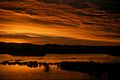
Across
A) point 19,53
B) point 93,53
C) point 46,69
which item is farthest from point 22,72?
point 93,53

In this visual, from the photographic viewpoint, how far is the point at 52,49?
9544 cm

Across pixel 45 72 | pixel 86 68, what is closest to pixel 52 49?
pixel 86 68

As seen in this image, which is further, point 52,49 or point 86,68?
point 52,49

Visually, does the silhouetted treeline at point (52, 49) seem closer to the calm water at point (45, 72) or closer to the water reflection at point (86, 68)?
the water reflection at point (86, 68)

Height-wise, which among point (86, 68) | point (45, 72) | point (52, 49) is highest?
point (45, 72)

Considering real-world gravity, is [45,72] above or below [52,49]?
above

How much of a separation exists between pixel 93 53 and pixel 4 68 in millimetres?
42720

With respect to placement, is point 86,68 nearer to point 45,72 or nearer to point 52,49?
point 45,72

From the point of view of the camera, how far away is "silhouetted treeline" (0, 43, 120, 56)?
86.8 metres

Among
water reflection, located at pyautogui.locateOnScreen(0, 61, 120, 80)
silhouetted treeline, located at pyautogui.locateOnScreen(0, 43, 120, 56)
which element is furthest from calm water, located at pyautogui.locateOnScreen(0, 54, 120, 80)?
silhouetted treeline, located at pyautogui.locateOnScreen(0, 43, 120, 56)

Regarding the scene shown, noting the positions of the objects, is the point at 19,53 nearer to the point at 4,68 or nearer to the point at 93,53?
the point at 93,53

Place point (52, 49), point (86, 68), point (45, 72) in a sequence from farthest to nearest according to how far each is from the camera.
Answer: point (52, 49), point (86, 68), point (45, 72)

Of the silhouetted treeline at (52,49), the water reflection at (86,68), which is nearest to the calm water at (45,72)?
the water reflection at (86,68)

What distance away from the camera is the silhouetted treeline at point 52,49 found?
3418 inches
